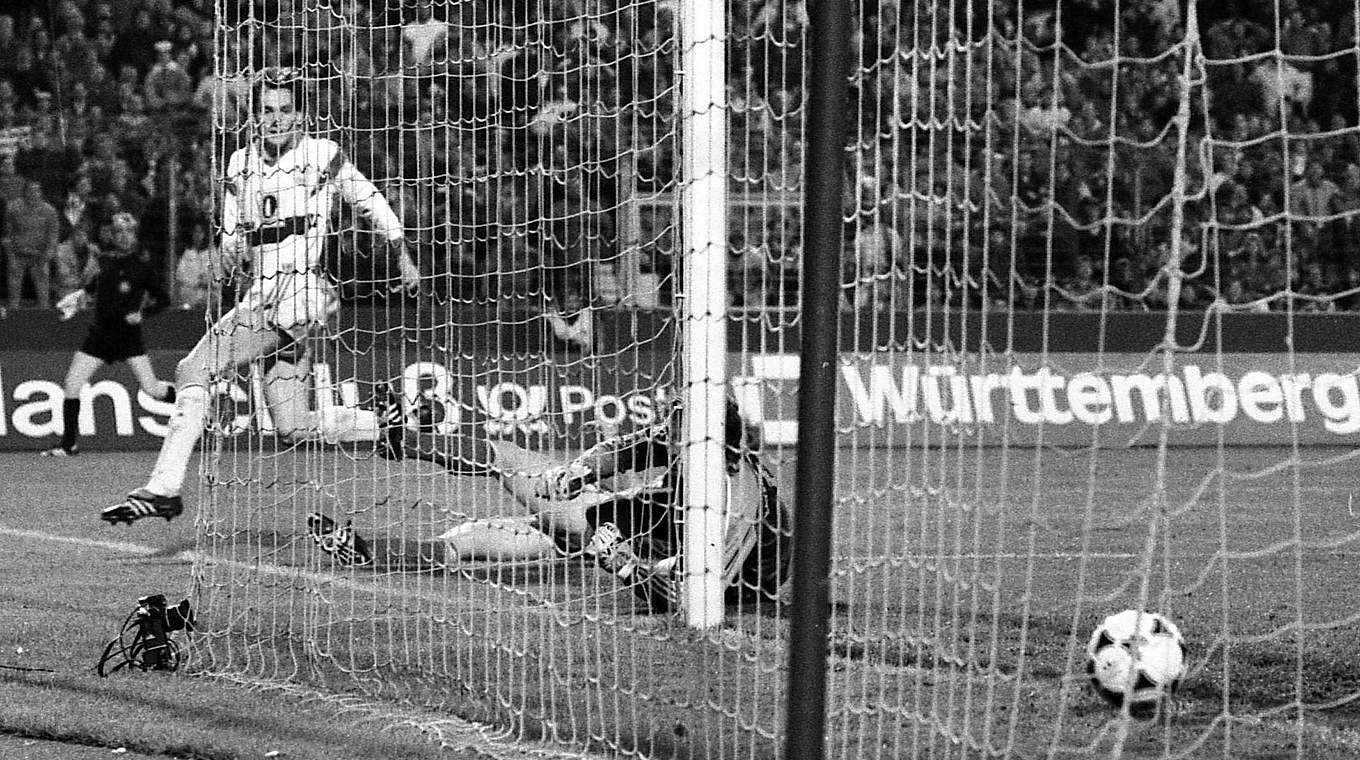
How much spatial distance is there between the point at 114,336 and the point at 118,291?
434 millimetres

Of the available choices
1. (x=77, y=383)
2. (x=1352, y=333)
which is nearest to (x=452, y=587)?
(x=77, y=383)

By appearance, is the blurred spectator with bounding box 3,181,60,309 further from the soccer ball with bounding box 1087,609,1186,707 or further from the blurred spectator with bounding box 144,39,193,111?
the soccer ball with bounding box 1087,609,1186,707

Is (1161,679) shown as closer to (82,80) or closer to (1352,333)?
(1352,333)

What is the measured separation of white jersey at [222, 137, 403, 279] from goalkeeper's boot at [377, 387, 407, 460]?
890 mm

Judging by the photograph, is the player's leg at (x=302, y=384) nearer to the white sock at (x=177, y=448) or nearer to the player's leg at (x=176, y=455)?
the player's leg at (x=176, y=455)

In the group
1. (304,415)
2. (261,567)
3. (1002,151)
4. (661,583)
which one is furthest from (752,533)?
(1002,151)

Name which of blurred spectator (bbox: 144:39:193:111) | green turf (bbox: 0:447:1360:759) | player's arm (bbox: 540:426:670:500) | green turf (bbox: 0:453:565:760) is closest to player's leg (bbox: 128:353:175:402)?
→ blurred spectator (bbox: 144:39:193:111)

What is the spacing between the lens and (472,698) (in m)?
5.54

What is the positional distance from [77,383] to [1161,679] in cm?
1198

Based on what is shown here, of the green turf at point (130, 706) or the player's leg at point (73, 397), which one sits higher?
the player's leg at point (73, 397)

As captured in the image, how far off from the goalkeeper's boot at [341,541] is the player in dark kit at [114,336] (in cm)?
766

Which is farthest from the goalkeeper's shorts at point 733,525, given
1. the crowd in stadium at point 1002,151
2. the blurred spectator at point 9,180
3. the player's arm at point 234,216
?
the blurred spectator at point 9,180

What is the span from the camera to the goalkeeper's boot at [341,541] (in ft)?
23.7

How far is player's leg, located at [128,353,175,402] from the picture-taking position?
49.7 ft
